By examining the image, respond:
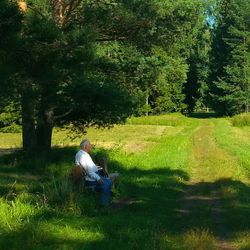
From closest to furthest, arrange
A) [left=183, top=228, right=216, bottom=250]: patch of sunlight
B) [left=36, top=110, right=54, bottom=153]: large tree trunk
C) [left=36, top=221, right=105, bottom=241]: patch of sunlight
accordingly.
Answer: [left=183, top=228, right=216, bottom=250]: patch of sunlight → [left=36, top=221, right=105, bottom=241]: patch of sunlight → [left=36, top=110, right=54, bottom=153]: large tree trunk

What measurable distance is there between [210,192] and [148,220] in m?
3.88

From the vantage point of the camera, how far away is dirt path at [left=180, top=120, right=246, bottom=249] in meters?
9.53

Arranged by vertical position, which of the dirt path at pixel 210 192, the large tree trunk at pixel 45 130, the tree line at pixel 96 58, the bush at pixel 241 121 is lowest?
the dirt path at pixel 210 192

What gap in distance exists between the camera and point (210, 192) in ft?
44.0

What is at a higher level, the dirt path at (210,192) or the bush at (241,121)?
the bush at (241,121)

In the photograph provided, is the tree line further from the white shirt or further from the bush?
the bush

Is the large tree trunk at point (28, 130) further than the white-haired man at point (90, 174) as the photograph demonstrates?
Yes

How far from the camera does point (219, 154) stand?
22391mm

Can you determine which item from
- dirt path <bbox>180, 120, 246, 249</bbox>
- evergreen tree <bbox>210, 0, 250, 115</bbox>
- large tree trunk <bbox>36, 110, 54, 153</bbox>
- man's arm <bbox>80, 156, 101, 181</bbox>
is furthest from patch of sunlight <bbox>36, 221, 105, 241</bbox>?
evergreen tree <bbox>210, 0, 250, 115</bbox>

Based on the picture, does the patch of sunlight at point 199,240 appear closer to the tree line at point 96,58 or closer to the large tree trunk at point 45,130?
the tree line at point 96,58

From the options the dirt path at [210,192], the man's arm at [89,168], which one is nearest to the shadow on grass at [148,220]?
the dirt path at [210,192]

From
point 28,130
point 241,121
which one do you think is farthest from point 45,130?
point 241,121

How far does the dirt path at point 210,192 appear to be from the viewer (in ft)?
31.3

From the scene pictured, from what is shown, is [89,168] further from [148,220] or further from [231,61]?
[231,61]
